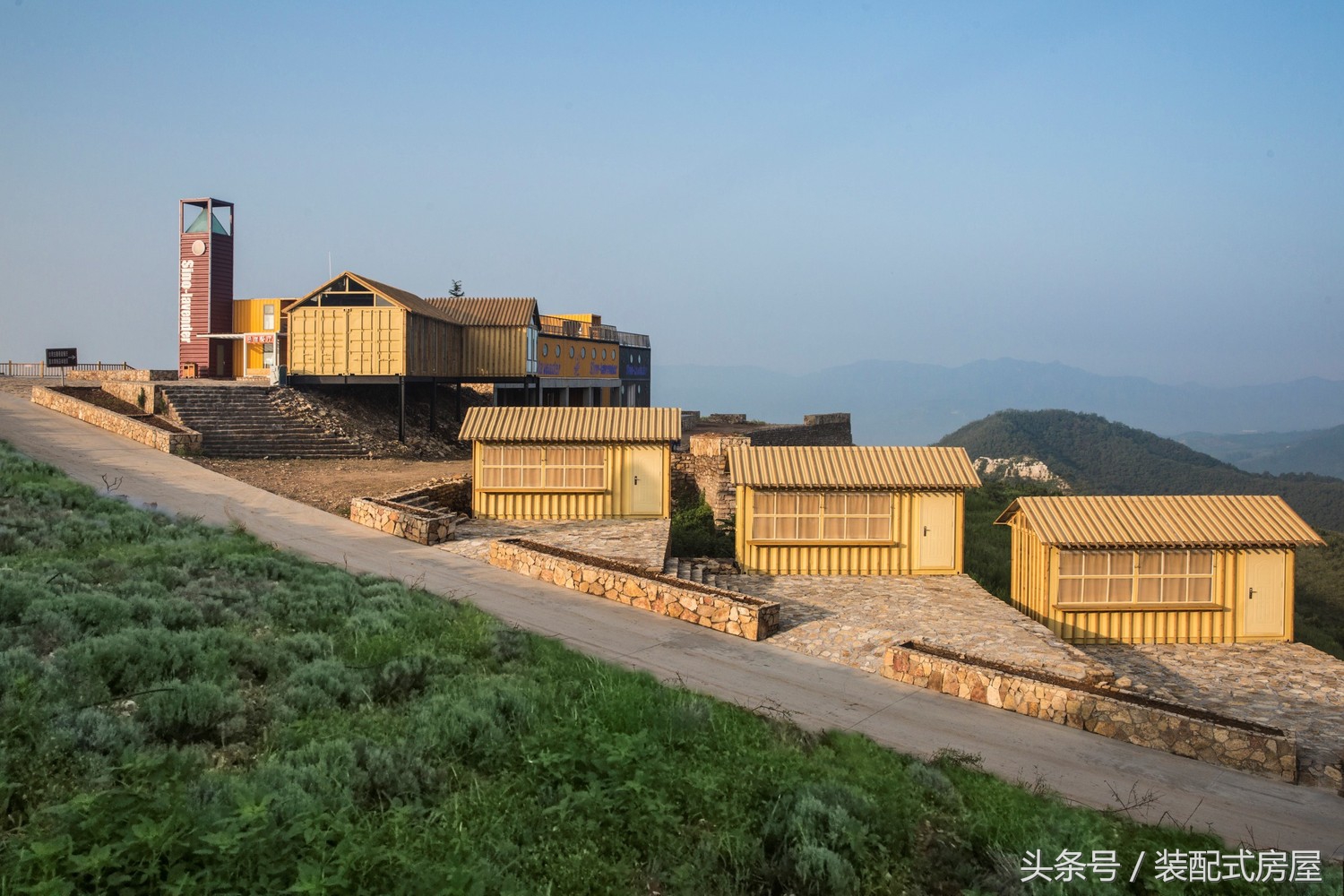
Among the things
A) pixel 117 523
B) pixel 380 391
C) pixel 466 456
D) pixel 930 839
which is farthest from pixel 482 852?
pixel 380 391

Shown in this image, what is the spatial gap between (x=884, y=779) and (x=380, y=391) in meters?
32.9

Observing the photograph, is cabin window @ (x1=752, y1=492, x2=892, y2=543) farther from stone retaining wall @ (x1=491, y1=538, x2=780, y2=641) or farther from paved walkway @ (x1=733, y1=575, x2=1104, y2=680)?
stone retaining wall @ (x1=491, y1=538, x2=780, y2=641)

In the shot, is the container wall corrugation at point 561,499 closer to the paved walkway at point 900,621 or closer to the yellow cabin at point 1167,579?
the paved walkway at point 900,621

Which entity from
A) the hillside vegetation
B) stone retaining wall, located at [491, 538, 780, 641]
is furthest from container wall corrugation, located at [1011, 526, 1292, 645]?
the hillside vegetation

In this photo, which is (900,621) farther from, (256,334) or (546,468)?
(256,334)

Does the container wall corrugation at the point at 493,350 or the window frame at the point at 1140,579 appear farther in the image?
the container wall corrugation at the point at 493,350

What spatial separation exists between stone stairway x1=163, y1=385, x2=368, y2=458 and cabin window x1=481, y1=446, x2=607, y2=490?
9.55 m

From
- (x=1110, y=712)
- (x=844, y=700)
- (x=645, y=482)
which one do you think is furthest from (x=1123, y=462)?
A: (x=844, y=700)

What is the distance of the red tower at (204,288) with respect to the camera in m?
41.4

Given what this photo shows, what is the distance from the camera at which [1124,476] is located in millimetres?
85625

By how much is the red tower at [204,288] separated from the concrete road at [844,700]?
84.0 ft

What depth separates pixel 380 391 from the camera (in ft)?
124

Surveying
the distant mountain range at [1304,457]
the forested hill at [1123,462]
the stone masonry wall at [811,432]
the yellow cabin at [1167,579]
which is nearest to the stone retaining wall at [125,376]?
the stone masonry wall at [811,432]

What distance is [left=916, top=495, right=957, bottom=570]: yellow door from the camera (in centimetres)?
1930
